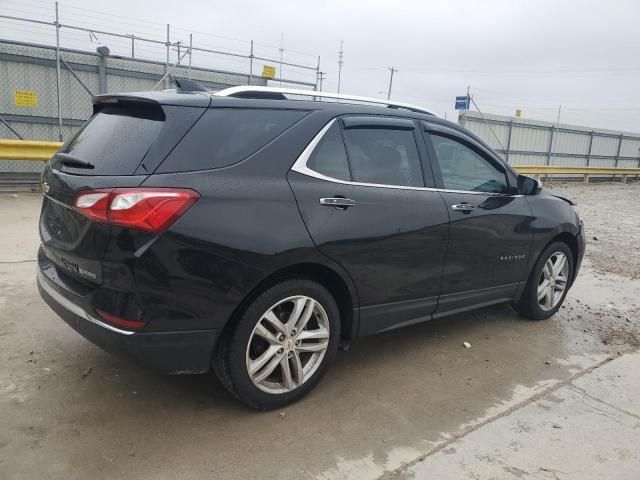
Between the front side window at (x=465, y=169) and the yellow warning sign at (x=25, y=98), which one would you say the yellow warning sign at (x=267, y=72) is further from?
the front side window at (x=465, y=169)

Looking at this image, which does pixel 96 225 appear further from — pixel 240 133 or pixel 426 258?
pixel 426 258

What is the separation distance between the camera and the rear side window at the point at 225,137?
2695mm

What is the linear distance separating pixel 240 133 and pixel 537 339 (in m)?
3.09

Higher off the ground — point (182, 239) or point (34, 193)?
point (182, 239)

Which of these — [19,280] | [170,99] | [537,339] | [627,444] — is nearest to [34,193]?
[19,280]

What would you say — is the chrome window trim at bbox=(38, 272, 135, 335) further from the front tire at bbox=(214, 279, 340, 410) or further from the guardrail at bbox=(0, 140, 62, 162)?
the guardrail at bbox=(0, 140, 62, 162)

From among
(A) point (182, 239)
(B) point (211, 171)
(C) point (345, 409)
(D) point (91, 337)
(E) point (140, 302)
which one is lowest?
(C) point (345, 409)

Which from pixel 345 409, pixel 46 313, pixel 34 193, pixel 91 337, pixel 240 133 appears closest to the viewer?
pixel 91 337

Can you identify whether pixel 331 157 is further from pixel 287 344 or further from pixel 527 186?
pixel 527 186

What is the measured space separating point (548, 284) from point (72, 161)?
398cm

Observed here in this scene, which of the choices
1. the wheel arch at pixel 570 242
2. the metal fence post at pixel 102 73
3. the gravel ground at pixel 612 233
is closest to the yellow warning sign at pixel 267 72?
the metal fence post at pixel 102 73

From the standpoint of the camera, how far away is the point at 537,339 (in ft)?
14.8

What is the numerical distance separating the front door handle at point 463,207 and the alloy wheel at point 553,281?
126 cm

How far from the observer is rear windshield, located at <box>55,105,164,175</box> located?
2.71 meters
